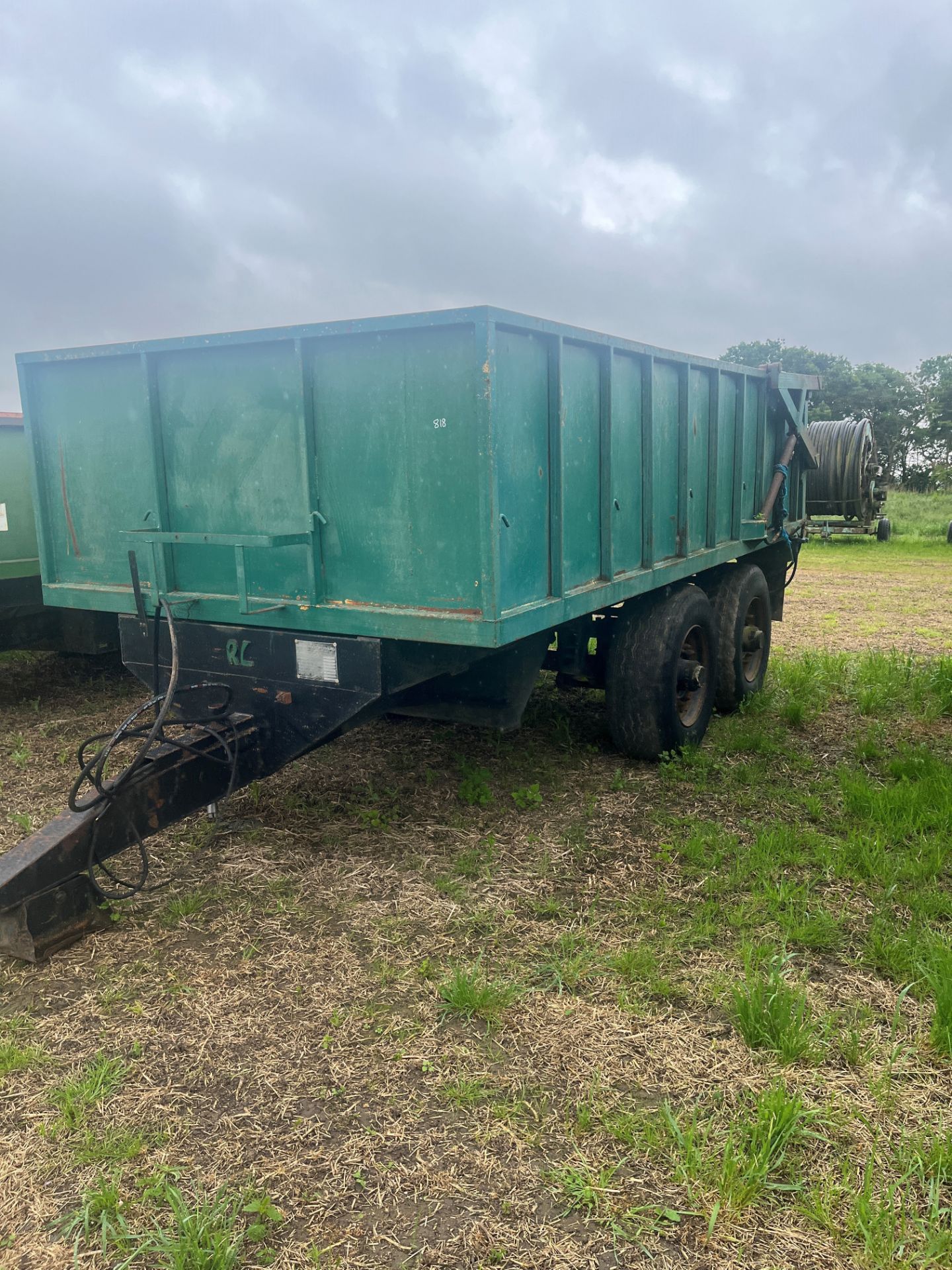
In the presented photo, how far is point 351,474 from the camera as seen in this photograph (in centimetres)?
362

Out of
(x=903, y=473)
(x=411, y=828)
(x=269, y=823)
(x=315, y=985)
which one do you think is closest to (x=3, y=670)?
(x=269, y=823)

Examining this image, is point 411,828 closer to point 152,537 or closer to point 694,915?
point 694,915

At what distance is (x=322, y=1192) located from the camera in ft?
7.68

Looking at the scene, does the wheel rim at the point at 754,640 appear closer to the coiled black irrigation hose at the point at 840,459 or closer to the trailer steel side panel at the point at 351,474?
the trailer steel side panel at the point at 351,474

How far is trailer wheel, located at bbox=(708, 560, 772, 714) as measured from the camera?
6.40 m

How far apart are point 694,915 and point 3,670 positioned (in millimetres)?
6323

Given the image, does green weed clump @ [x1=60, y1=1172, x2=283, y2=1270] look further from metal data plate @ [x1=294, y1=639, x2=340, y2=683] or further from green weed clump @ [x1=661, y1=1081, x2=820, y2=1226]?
metal data plate @ [x1=294, y1=639, x2=340, y2=683]

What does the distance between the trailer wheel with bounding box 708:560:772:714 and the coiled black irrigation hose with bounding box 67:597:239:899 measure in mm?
3399

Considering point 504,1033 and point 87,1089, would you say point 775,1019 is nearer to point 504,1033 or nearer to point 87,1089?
point 504,1033

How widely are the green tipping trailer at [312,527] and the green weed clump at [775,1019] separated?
1419mm

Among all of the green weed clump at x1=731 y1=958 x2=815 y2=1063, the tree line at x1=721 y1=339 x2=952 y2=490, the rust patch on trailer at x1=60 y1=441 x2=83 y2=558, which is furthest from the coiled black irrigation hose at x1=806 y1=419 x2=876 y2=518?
the tree line at x1=721 y1=339 x2=952 y2=490

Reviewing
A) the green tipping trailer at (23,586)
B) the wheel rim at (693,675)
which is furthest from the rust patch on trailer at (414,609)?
the green tipping trailer at (23,586)

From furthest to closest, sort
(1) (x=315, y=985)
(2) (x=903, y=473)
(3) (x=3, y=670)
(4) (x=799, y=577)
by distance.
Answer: (2) (x=903, y=473) < (4) (x=799, y=577) < (3) (x=3, y=670) < (1) (x=315, y=985)

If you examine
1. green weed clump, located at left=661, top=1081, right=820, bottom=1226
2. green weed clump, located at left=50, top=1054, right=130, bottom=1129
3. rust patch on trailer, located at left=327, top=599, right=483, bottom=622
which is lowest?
green weed clump, located at left=661, top=1081, right=820, bottom=1226
